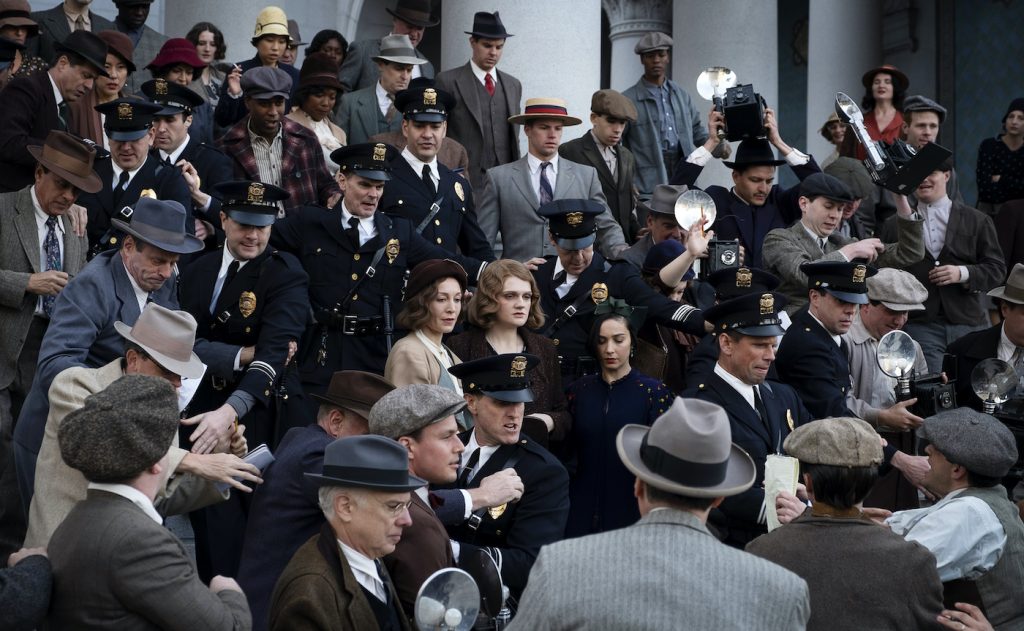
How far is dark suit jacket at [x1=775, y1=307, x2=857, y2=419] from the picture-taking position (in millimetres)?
7053

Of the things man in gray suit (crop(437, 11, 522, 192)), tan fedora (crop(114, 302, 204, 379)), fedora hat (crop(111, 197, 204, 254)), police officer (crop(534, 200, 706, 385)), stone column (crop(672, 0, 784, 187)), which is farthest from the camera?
stone column (crop(672, 0, 784, 187))

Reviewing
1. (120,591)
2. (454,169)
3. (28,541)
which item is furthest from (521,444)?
(454,169)

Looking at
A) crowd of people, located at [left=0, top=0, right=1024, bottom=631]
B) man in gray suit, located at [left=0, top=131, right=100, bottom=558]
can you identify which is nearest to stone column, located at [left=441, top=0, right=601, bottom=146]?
crowd of people, located at [left=0, top=0, right=1024, bottom=631]

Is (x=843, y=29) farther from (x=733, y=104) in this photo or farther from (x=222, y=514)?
(x=222, y=514)

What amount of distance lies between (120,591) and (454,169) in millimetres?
5633

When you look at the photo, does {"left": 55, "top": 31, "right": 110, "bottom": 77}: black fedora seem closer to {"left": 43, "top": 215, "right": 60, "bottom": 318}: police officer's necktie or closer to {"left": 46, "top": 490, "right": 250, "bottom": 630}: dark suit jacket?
{"left": 43, "top": 215, "right": 60, "bottom": 318}: police officer's necktie

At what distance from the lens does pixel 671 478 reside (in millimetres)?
3611

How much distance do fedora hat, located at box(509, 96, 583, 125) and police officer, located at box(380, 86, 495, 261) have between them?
79 centimetres

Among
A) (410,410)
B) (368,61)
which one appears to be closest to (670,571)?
(410,410)

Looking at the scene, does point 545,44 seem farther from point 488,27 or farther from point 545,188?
point 545,188

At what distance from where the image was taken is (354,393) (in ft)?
17.6

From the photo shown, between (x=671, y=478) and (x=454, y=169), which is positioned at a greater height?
(x=454, y=169)

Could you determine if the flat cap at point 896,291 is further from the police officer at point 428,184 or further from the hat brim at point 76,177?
the hat brim at point 76,177

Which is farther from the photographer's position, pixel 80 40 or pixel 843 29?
pixel 843 29
